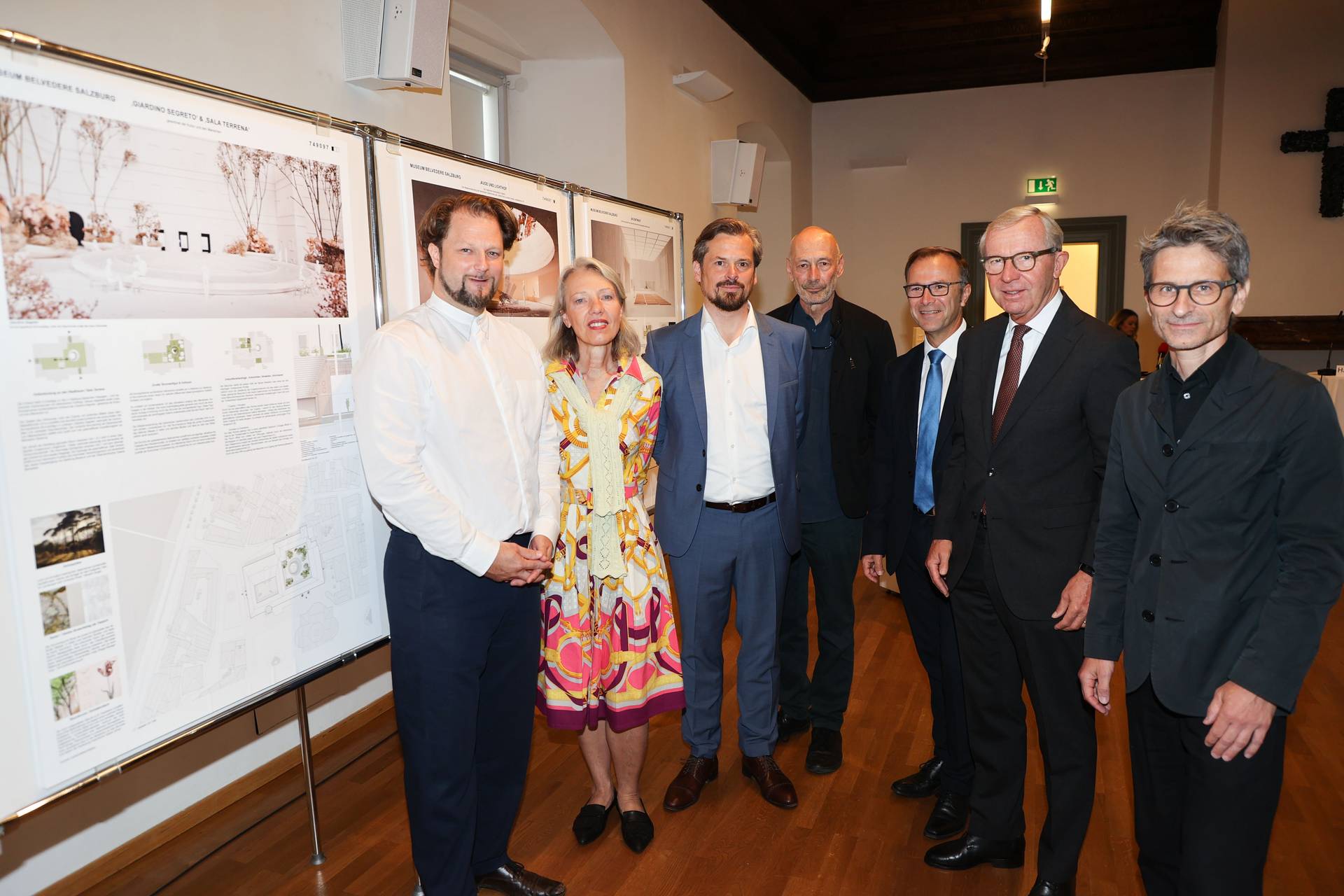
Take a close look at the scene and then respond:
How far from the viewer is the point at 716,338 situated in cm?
294

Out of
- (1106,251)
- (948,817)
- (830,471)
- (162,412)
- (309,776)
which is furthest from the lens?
(1106,251)

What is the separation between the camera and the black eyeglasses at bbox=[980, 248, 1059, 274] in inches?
86.7

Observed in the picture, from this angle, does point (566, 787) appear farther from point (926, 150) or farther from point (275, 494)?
point (926, 150)

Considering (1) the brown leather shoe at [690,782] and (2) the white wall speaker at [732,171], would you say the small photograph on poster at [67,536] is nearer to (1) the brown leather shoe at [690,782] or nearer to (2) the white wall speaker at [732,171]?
(1) the brown leather shoe at [690,782]

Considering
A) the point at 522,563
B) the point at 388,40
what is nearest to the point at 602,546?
the point at 522,563

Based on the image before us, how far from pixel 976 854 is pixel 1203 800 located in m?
0.99

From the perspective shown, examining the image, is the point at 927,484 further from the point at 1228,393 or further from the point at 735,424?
the point at 1228,393

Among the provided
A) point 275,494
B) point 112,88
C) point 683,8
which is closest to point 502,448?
point 275,494

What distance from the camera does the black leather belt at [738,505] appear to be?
113 inches

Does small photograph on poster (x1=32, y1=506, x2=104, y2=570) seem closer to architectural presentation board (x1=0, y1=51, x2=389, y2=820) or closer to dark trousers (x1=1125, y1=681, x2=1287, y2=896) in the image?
architectural presentation board (x1=0, y1=51, x2=389, y2=820)

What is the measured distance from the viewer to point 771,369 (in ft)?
9.63

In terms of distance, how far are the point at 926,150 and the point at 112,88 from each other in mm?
8371

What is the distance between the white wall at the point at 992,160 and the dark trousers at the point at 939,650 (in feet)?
20.4

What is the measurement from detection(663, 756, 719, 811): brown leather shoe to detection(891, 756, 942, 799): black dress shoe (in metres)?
0.66
